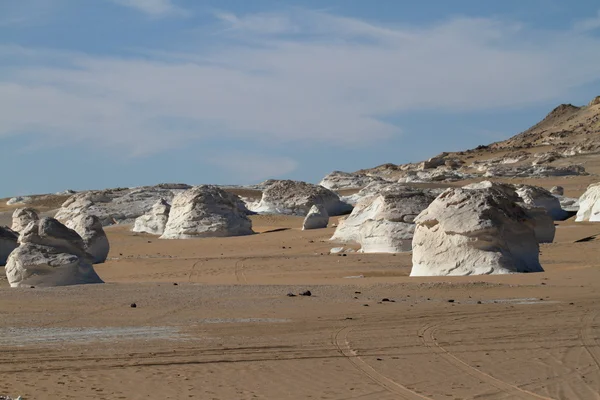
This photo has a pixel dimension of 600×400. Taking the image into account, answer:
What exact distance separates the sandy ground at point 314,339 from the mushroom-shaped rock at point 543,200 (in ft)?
52.4

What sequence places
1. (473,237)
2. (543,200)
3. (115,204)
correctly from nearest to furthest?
(473,237) → (543,200) → (115,204)

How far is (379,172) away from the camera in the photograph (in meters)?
76.6

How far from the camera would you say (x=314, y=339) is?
10.1m

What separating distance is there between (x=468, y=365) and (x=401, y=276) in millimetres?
9305

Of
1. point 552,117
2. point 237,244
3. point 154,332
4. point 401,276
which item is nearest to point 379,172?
point 552,117

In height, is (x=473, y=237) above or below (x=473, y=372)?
above

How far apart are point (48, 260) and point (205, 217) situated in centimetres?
1645

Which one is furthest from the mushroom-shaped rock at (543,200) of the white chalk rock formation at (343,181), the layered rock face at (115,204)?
the white chalk rock formation at (343,181)

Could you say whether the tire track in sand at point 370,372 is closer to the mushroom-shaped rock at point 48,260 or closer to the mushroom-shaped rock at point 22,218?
the mushroom-shaped rock at point 48,260

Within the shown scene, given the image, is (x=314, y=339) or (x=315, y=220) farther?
(x=315, y=220)

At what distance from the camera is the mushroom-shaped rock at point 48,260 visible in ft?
49.9

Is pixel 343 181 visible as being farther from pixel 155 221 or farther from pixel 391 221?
pixel 391 221

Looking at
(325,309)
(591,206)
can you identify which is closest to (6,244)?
(325,309)

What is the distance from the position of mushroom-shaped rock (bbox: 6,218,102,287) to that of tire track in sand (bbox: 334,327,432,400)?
633 centimetres
